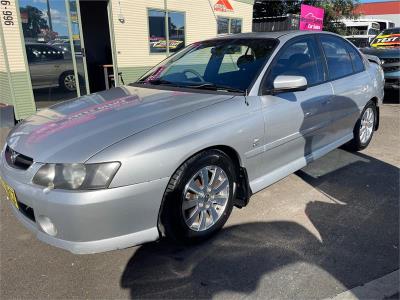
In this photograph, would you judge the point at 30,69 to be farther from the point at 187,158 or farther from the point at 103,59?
the point at 187,158

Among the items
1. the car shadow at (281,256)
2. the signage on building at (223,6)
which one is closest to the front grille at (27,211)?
the car shadow at (281,256)

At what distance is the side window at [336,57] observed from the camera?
4.03 m

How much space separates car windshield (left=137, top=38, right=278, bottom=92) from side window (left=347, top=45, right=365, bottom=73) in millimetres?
1669

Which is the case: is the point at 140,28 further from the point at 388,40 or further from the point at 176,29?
the point at 388,40

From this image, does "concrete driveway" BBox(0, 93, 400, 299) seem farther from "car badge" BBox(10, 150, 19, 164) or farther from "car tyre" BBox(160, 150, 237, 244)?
"car badge" BBox(10, 150, 19, 164)

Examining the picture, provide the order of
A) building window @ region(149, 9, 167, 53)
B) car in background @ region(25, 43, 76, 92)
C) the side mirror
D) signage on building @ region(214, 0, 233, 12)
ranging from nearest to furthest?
the side mirror
car in background @ region(25, 43, 76, 92)
building window @ region(149, 9, 167, 53)
signage on building @ region(214, 0, 233, 12)

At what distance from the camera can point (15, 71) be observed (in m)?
7.00

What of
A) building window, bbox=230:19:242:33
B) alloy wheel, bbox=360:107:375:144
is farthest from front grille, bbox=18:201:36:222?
building window, bbox=230:19:242:33

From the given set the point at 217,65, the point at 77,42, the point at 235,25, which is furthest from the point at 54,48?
the point at 235,25

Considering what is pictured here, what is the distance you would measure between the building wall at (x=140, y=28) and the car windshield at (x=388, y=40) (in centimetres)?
600

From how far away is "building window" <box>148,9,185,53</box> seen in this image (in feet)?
31.8

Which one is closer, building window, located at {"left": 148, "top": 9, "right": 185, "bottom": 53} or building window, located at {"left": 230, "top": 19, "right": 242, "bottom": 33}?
building window, located at {"left": 148, "top": 9, "right": 185, "bottom": 53}

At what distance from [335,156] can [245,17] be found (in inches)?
372

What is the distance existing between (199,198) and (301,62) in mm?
1882
